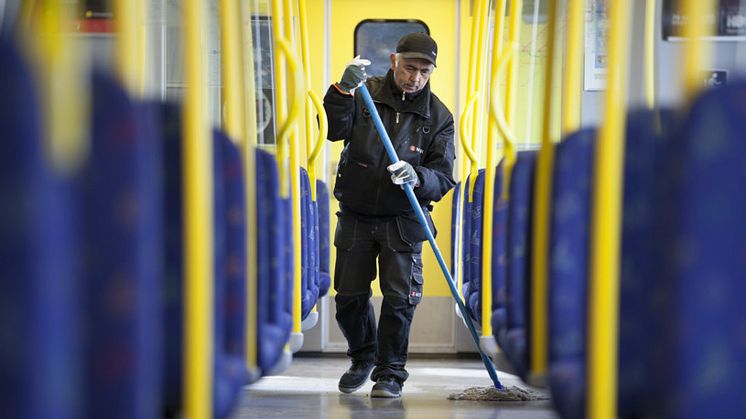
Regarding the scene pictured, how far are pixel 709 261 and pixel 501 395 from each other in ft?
9.32

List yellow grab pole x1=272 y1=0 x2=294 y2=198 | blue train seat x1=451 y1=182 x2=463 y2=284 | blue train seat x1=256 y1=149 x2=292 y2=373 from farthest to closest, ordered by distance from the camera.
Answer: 1. blue train seat x1=451 y1=182 x2=463 y2=284
2. yellow grab pole x1=272 y1=0 x2=294 y2=198
3. blue train seat x1=256 y1=149 x2=292 y2=373

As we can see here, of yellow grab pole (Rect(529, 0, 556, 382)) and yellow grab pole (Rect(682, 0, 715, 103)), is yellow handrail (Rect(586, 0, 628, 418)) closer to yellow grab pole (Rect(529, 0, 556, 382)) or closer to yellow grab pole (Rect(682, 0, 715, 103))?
yellow grab pole (Rect(682, 0, 715, 103))

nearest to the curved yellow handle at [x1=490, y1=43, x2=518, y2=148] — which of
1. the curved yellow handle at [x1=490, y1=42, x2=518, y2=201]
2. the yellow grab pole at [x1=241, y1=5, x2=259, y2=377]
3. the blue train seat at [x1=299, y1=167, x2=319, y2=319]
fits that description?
the curved yellow handle at [x1=490, y1=42, x2=518, y2=201]

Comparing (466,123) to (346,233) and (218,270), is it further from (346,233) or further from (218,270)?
(218,270)

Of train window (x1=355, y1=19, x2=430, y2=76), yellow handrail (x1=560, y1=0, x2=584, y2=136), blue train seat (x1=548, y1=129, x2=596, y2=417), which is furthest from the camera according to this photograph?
train window (x1=355, y1=19, x2=430, y2=76)

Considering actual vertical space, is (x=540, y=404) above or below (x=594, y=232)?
below

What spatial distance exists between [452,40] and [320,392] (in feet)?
8.31

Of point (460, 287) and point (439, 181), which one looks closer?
point (439, 181)

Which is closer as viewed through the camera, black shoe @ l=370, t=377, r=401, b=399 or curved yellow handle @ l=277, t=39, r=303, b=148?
curved yellow handle @ l=277, t=39, r=303, b=148

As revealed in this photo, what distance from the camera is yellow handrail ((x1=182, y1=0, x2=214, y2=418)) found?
1.21 m

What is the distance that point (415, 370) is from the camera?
493 centimetres

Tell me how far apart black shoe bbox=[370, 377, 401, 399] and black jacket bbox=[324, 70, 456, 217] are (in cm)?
74

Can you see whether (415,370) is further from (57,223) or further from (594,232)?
(57,223)

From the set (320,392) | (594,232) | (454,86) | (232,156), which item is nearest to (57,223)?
(232,156)
